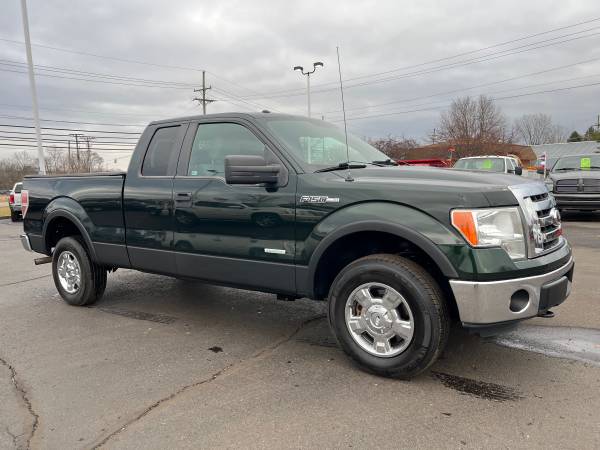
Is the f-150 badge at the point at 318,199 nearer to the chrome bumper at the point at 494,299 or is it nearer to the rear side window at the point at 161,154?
the chrome bumper at the point at 494,299

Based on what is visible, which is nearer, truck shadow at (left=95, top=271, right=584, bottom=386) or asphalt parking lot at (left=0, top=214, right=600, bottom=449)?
asphalt parking lot at (left=0, top=214, right=600, bottom=449)

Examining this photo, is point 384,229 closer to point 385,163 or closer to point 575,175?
point 385,163

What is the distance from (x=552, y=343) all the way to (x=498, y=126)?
45.6 meters

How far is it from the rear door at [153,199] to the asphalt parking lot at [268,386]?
705 millimetres

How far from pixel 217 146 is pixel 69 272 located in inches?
102

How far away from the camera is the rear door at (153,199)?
4.55m

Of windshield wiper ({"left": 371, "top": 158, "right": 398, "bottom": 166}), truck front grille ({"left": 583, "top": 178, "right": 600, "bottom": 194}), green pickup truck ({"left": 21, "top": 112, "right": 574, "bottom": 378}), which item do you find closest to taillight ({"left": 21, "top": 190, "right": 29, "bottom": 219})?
green pickup truck ({"left": 21, "top": 112, "right": 574, "bottom": 378})

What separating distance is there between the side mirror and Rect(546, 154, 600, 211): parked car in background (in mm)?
10548

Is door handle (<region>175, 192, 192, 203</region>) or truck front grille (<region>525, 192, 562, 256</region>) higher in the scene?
door handle (<region>175, 192, 192, 203</region>)

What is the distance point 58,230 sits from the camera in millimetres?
5945

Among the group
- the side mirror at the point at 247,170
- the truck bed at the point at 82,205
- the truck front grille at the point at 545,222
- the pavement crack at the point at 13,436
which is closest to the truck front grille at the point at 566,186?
the truck front grille at the point at 545,222

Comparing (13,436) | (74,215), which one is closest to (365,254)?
(13,436)

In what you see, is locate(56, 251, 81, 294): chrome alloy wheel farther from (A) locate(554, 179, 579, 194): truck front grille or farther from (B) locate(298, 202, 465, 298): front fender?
(A) locate(554, 179, 579, 194): truck front grille

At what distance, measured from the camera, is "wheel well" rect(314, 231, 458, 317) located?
3.48m
